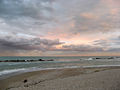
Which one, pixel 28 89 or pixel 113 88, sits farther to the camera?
pixel 28 89

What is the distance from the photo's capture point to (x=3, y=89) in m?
9.47

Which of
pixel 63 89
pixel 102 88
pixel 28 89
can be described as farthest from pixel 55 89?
pixel 102 88

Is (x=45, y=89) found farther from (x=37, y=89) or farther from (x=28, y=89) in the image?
(x=28, y=89)

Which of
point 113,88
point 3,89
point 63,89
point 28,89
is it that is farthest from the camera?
point 3,89

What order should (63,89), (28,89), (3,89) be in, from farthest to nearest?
1. (3,89)
2. (28,89)
3. (63,89)

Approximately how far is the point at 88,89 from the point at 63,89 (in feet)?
5.41

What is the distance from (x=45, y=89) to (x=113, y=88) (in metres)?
4.50

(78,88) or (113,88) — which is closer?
(113,88)

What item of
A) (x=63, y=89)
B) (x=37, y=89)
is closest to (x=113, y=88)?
(x=63, y=89)

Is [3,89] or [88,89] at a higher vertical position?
[88,89]

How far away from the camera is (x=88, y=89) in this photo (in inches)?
271

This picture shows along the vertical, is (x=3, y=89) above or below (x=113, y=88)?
below

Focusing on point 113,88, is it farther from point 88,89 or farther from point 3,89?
point 3,89

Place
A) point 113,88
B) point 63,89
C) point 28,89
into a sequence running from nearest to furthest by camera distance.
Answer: point 113,88 < point 63,89 < point 28,89
